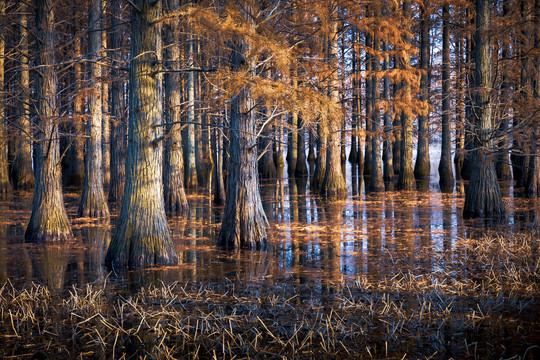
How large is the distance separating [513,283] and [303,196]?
536 inches

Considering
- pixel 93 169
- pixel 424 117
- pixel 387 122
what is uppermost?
pixel 424 117

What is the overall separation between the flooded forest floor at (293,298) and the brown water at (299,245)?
47 millimetres

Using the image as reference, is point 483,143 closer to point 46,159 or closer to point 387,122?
point 387,122

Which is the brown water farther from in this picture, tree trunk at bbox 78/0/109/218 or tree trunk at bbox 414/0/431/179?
tree trunk at bbox 414/0/431/179

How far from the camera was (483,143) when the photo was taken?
13555 mm

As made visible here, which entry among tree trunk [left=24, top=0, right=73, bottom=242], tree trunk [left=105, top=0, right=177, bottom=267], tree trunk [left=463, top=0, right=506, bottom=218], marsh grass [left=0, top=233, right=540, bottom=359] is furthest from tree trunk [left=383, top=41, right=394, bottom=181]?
marsh grass [left=0, top=233, right=540, bottom=359]

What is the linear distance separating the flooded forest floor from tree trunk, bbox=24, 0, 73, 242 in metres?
0.54

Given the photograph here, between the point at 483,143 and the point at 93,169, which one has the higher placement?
the point at 483,143

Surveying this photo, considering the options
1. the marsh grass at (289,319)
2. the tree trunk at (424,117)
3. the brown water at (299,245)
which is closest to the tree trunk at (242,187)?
the brown water at (299,245)

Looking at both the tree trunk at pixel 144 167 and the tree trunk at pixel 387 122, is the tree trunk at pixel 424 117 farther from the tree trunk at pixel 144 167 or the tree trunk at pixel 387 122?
the tree trunk at pixel 144 167

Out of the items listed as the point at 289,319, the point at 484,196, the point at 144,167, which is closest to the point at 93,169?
the point at 144,167

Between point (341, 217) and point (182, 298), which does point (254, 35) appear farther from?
point (341, 217)

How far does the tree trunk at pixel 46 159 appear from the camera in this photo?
11.3 meters

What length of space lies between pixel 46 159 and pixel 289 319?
320 inches
